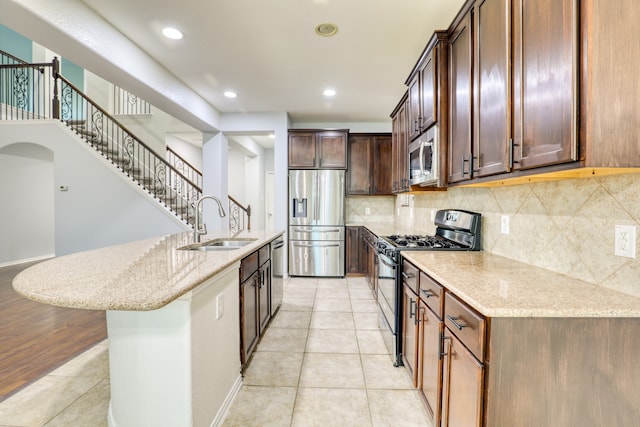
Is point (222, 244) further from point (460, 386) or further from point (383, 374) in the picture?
point (460, 386)

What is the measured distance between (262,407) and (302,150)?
153 inches

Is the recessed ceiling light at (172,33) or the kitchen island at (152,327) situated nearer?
the kitchen island at (152,327)

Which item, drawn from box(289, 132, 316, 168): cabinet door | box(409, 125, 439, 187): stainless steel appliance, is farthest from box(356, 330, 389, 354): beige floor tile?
box(289, 132, 316, 168): cabinet door

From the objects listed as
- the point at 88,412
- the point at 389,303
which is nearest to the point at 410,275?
the point at 389,303

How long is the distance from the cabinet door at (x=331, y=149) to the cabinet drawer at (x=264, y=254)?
7.94 feet

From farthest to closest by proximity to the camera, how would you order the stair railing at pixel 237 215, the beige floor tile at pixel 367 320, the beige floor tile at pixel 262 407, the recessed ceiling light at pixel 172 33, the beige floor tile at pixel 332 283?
the stair railing at pixel 237 215, the beige floor tile at pixel 332 283, the beige floor tile at pixel 367 320, the recessed ceiling light at pixel 172 33, the beige floor tile at pixel 262 407

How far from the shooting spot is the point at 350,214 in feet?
18.5

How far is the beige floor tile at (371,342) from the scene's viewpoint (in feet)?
8.73

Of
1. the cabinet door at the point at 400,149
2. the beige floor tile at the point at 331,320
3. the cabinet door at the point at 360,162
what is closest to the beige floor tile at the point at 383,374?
the beige floor tile at the point at 331,320

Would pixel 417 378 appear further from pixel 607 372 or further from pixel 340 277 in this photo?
pixel 340 277

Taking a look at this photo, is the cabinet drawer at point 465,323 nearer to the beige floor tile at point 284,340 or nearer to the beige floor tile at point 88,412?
the beige floor tile at point 284,340

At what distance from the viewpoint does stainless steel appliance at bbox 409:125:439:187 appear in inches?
91.6

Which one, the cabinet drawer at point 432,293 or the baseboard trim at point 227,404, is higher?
the cabinet drawer at point 432,293

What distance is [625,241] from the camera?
124 centimetres
